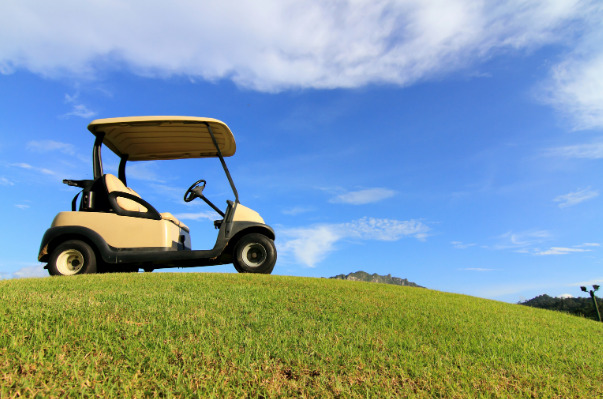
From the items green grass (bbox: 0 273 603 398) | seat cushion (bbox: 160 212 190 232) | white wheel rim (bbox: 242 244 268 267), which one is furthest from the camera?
seat cushion (bbox: 160 212 190 232)

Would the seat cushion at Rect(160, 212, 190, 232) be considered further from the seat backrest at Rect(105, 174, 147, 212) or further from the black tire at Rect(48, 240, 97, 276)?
the black tire at Rect(48, 240, 97, 276)

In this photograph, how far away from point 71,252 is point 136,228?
54.5 inches

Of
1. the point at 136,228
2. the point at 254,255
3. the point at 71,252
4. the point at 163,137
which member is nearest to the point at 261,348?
the point at 254,255

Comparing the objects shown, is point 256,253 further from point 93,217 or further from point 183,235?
point 93,217

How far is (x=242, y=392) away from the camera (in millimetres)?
2734

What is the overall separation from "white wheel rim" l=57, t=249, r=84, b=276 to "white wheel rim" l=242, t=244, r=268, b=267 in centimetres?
311

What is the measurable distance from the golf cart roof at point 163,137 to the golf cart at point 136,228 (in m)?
0.02

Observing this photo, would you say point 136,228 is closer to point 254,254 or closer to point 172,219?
point 172,219

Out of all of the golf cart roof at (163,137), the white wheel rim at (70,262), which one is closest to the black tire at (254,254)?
the golf cart roof at (163,137)

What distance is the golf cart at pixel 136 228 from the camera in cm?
705

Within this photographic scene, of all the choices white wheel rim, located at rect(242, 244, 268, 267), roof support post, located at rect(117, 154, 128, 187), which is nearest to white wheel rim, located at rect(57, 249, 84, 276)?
roof support post, located at rect(117, 154, 128, 187)

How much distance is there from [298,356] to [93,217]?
5520mm

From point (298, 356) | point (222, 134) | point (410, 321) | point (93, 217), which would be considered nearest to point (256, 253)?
point (222, 134)

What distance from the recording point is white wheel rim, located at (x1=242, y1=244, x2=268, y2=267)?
7469 millimetres
